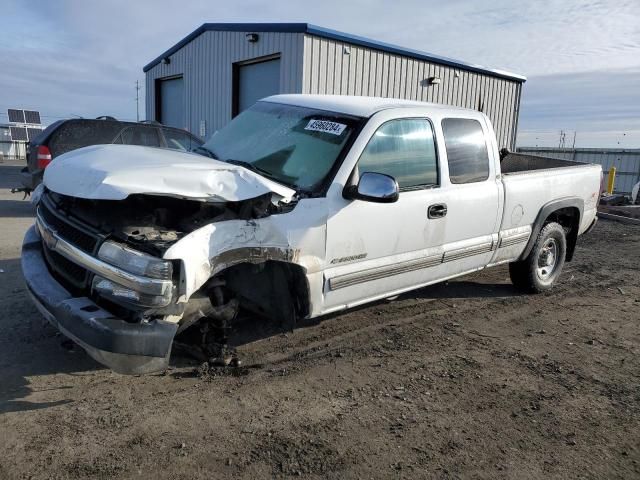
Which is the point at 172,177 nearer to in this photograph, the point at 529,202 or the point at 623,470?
the point at 623,470

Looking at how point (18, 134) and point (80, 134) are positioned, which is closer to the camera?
point (80, 134)

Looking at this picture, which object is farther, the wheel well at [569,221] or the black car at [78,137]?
the black car at [78,137]

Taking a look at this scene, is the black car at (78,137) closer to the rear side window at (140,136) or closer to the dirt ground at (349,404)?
the rear side window at (140,136)

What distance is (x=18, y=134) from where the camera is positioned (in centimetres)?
2792

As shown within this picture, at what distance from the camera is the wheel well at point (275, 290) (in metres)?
3.66

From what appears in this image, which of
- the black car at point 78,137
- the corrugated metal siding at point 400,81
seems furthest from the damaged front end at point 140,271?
the corrugated metal siding at point 400,81

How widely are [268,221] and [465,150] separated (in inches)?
95.0

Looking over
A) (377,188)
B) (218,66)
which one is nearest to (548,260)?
(377,188)

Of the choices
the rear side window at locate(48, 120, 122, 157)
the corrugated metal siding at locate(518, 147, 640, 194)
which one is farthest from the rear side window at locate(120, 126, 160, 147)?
the corrugated metal siding at locate(518, 147, 640, 194)

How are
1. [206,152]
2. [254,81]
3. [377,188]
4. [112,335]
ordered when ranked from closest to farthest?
[112,335] < [377,188] < [206,152] < [254,81]

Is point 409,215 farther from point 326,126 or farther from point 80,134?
point 80,134

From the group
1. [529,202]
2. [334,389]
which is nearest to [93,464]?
[334,389]

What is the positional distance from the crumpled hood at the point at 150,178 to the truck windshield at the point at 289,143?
0.37m

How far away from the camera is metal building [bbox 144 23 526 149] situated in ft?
42.9
